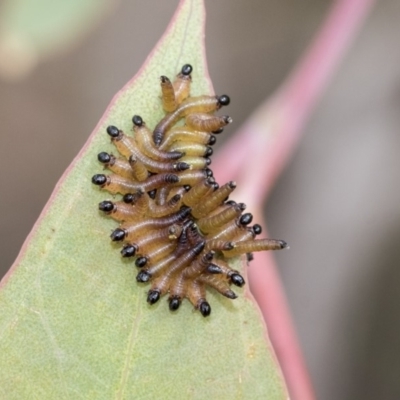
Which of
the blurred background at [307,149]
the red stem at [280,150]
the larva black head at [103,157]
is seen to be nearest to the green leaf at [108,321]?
the larva black head at [103,157]

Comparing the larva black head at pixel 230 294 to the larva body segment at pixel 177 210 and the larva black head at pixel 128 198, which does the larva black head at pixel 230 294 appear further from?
the larva black head at pixel 128 198

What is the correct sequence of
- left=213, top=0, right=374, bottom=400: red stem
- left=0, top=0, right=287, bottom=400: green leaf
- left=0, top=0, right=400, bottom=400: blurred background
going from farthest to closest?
1. left=0, top=0, right=400, bottom=400: blurred background
2. left=213, top=0, right=374, bottom=400: red stem
3. left=0, top=0, right=287, bottom=400: green leaf

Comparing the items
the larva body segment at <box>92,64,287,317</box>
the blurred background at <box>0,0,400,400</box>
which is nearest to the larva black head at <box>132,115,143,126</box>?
the larva body segment at <box>92,64,287,317</box>

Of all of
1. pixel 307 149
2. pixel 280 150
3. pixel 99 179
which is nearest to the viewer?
pixel 99 179

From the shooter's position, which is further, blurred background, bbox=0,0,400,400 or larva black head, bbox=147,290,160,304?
blurred background, bbox=0,0,400,400

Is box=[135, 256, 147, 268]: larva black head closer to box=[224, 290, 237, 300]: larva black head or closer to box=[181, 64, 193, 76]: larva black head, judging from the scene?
box=[224, 290, 237, 300]: larva black head

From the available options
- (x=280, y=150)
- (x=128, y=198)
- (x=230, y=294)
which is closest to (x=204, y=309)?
(x=230, y=294)

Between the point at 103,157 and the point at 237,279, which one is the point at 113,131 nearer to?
the point at 103,157
